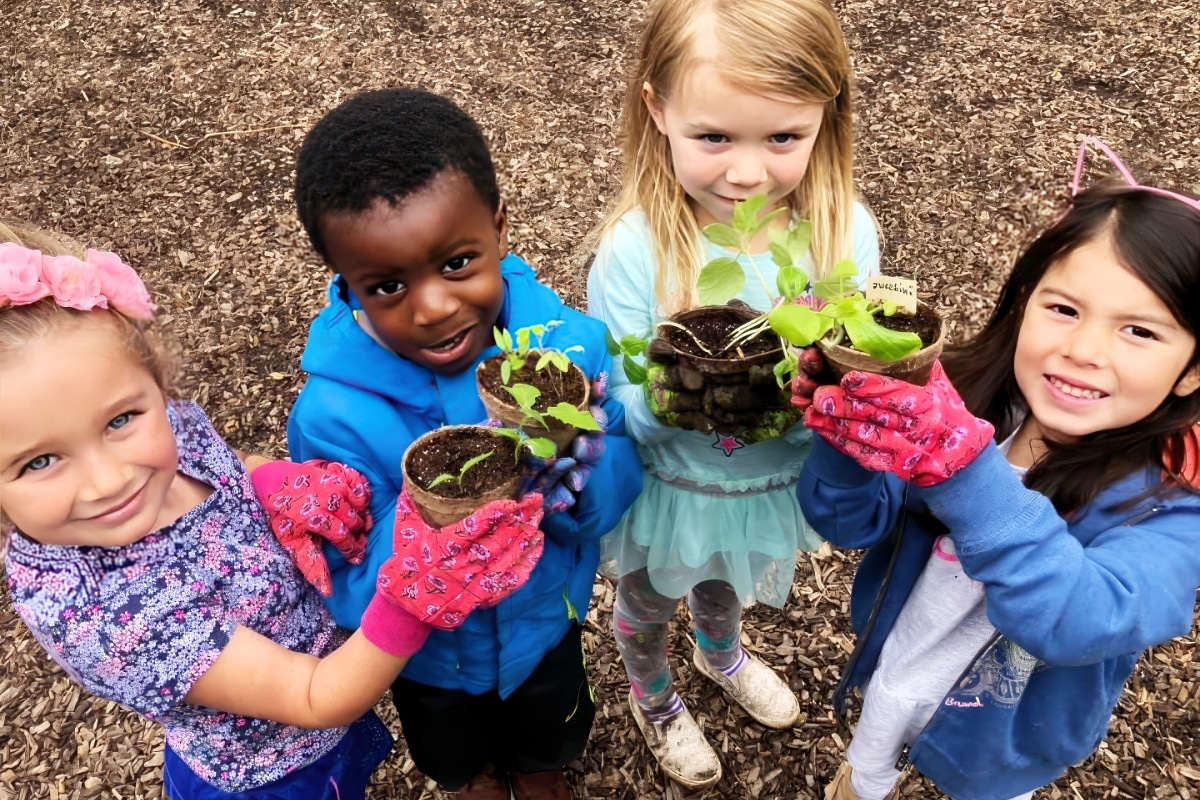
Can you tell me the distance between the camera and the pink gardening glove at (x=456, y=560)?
1372 mm

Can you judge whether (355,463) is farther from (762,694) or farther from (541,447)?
(762,694)

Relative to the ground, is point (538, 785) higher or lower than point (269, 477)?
lower

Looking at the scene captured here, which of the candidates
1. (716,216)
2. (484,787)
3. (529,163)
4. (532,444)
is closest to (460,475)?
(532,444)

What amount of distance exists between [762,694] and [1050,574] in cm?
155

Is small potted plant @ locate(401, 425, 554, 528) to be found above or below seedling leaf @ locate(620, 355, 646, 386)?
below

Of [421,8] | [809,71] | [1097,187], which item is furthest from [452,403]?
[421,8]

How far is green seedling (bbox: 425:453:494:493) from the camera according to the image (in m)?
1.37

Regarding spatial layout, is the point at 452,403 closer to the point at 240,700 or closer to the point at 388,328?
the point at 388,328

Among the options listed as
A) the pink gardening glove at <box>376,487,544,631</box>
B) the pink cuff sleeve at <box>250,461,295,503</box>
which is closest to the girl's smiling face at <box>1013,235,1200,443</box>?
the pink gardening glove at <box>376,487,544,631</box>

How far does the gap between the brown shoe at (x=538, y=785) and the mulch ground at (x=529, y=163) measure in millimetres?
327

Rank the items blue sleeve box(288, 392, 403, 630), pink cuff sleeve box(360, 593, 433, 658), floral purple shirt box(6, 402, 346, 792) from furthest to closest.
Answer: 1. blue sleeve box(288, 392, 403, 630)
2. pink cuff sleeve box(360, 593, 433, 658)
3. floral purple shirt box(6, 402, 346, 792)

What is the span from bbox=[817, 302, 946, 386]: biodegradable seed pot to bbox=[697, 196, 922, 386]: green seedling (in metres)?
0.01

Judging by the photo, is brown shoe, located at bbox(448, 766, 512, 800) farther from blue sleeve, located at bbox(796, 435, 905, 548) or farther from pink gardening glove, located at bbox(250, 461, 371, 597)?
blue sleeve, located at bbox(796, 435, 905, 548)

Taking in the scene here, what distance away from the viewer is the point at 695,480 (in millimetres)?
1901
